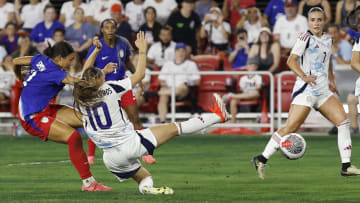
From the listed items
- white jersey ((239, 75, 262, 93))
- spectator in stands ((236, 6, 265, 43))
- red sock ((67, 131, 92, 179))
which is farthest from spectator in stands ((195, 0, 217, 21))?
red sock ((67, 131, 92, 179))

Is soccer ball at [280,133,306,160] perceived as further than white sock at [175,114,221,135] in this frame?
Yes

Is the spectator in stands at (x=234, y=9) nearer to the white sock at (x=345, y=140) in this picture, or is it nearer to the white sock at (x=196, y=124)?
the white sock at (x=345, y=140)

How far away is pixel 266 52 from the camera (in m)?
20.0

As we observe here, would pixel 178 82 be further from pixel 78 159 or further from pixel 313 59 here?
pixel 78 159

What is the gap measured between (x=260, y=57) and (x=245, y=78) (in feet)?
2.38

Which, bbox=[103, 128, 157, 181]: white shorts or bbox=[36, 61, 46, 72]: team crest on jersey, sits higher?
bbox=[36, 61, 46, 72]: team crest on jersey

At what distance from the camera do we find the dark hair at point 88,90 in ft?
30.2

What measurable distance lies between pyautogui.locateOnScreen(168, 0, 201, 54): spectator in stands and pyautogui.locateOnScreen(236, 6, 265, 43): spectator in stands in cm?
104

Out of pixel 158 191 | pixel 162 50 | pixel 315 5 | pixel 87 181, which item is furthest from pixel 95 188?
pixel 315 5

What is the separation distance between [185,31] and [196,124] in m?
12.0

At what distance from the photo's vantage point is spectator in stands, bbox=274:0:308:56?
67.4 ft

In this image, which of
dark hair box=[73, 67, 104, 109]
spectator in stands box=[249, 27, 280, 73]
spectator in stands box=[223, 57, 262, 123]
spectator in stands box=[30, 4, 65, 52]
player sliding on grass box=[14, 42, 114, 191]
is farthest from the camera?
spectator in stands box=[30, 4, 65, 52]

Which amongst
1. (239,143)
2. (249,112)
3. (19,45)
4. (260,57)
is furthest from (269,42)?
(19,45)

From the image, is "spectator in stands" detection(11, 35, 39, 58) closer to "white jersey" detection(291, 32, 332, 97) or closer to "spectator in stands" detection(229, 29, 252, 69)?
"spectator in stands" detection(229, 29, 252, 69)
